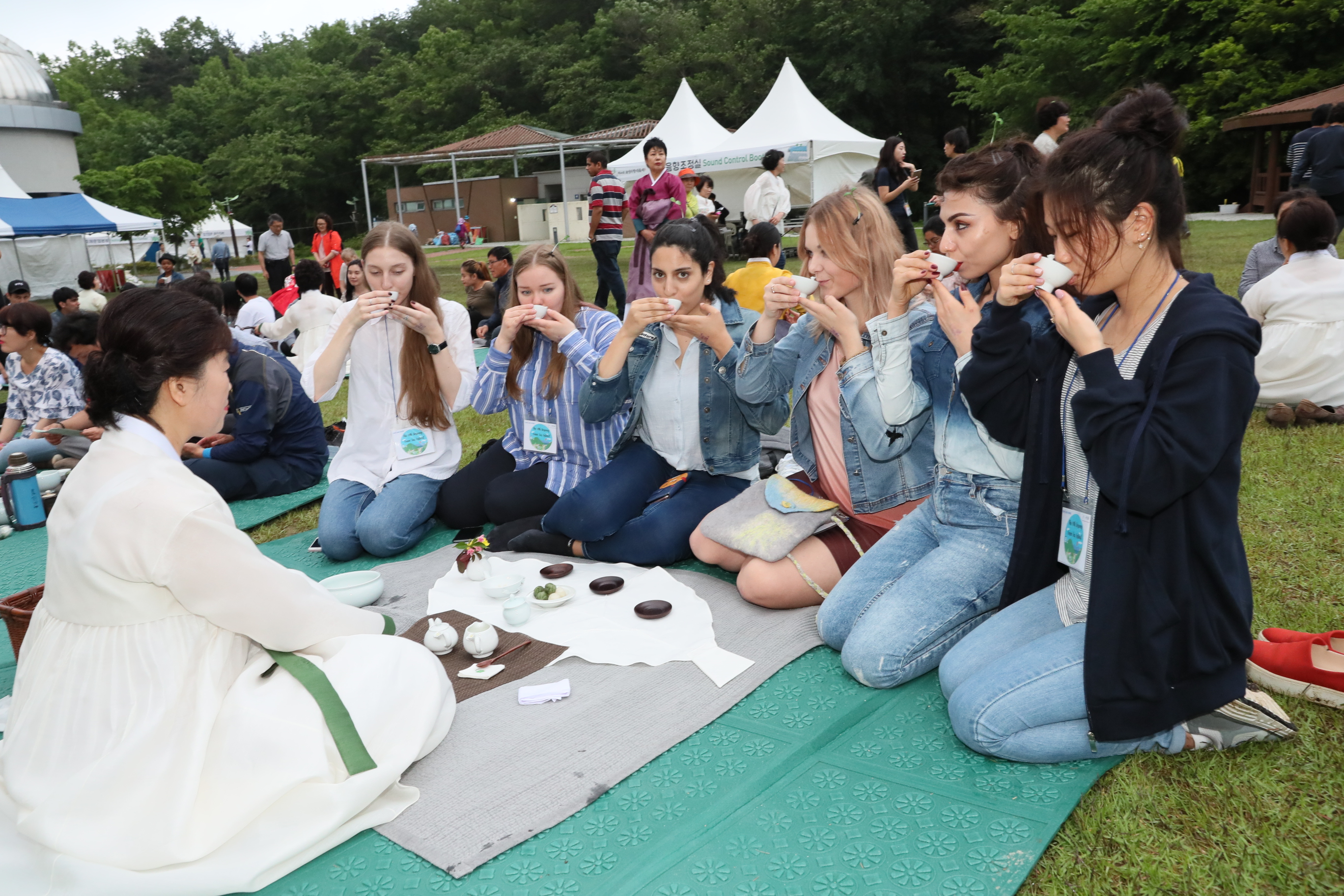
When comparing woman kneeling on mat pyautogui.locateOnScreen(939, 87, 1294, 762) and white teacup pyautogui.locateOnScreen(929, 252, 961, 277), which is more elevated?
white teacup pyautogui.locateOnScreen(929, 252, 961, 277)

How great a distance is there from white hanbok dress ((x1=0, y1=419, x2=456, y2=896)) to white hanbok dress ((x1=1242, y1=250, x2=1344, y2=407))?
566cm

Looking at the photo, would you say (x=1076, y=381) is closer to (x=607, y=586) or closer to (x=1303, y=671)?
(x=1303, y=671)

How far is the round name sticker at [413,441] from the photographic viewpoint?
4.78 m

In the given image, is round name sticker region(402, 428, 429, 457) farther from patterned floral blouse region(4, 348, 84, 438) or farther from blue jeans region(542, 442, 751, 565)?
patterned floral blouse region(4, 348, 84, 438)

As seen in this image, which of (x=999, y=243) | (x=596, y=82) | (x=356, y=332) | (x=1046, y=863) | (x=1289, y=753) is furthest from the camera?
(x=596, y=82)

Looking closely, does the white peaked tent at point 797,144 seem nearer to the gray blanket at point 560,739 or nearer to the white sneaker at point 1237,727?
the gray blanket at point 560,739

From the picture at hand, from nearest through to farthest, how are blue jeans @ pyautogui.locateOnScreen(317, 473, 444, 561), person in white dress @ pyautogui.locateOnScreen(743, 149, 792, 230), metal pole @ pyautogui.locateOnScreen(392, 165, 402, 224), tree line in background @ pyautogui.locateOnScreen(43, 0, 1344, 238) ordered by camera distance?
blue jeans @ pyautogui.locateOnScreen(317, 473, 444, 561) → person in white dress @ pyautogui.locateOnScreen(743, 149, 792, 230) → tree line in background @ pyautogui.locateOnScreen(43, 0, 1344, 238) → metal pole @ pyautogui.locateOnScreen(392, 165, 402, 224)

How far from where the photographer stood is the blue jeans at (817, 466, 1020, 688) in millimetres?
2914

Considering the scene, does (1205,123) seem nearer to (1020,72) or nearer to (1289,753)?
(1020,72)

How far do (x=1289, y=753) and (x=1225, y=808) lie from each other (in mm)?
361

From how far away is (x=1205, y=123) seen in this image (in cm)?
2205

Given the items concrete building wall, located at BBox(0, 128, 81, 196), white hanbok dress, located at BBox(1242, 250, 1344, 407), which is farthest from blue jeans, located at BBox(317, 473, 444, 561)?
concrete building wall, located at BBox(0, 128, 81, 196)

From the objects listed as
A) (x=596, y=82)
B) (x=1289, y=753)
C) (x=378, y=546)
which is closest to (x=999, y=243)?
(x=1289, y=753)

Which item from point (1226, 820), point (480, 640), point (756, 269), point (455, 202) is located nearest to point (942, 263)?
point (1226, 820)
